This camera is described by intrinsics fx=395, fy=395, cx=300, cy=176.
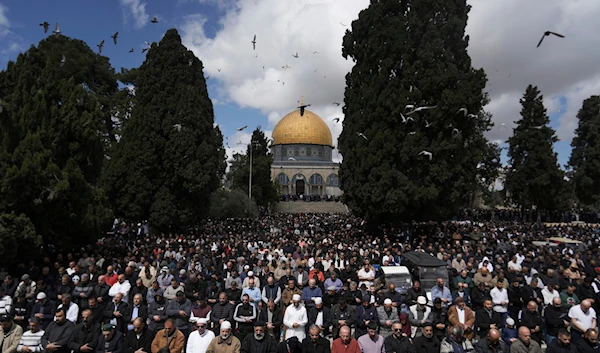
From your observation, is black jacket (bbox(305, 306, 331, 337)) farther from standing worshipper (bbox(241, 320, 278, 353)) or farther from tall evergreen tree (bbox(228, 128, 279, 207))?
tall evergreen tree (bbox(228, 128, 279, 207))

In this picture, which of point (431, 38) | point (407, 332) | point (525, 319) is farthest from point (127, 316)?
point (431, 38)

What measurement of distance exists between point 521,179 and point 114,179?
3044cm

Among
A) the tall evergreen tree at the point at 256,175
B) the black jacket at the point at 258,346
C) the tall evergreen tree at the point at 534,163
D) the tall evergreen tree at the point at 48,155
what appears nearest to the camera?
the black jacket at the point at 258,346

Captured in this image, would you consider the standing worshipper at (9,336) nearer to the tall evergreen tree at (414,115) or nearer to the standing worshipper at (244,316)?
the standing worshipper at (244,316)

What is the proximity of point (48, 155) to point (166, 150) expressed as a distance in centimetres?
957

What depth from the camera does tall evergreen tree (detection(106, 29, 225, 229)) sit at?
2067cm

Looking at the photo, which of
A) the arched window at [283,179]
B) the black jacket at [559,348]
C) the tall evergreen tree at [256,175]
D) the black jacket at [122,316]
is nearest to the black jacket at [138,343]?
the black jacket at [122,316]

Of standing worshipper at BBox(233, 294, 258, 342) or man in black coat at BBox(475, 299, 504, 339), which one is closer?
standing worshipper at BBox(233, 294, 258, 342)

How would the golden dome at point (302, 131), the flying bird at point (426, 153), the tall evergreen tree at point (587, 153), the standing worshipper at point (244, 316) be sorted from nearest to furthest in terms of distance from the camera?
the standing worshipper at point (244, 316), the flying bird at point (426, 153), the tall evergreen tree at point (587, 153), the golden dome at point (302, 131)

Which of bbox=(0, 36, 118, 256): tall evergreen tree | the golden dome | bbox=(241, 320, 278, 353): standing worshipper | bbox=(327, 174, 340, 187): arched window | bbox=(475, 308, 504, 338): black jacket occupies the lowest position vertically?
bbox=(475, 308, 504, 338): black jacket

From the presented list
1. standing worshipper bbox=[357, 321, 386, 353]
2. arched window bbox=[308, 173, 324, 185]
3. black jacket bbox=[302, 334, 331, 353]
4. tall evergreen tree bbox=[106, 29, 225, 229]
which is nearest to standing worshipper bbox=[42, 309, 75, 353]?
black jacket bbox=[302, 334, 331, 353]

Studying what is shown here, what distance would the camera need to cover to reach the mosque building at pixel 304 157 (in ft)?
196

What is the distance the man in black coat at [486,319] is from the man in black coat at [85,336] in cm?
625

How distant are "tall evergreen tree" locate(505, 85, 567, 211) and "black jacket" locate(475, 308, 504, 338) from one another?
28.7 metres
